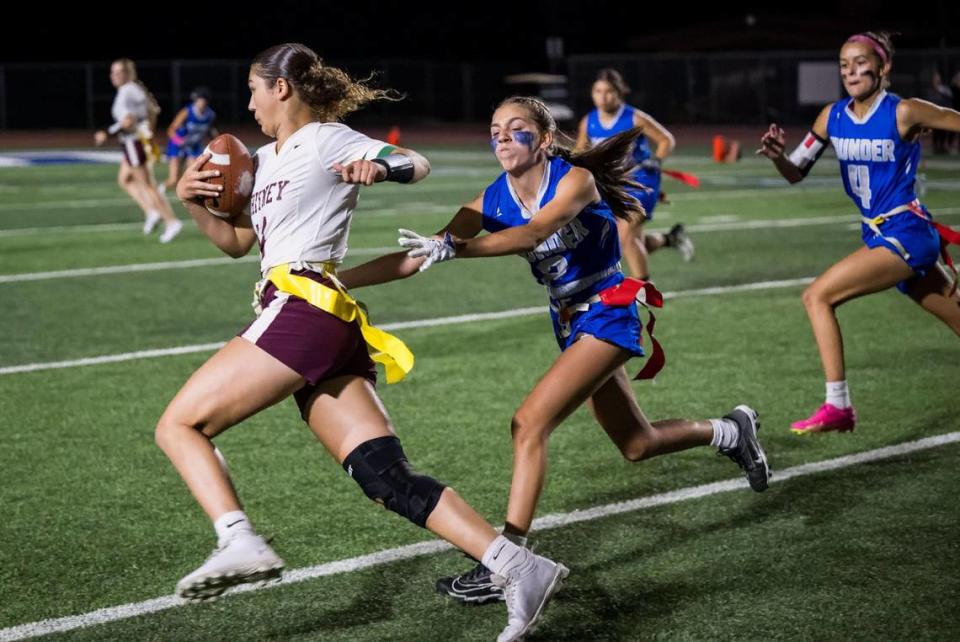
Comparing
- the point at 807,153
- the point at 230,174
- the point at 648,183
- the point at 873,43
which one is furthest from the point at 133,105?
the point at 230,174

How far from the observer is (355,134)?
14.6 feet

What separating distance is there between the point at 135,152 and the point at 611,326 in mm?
12499

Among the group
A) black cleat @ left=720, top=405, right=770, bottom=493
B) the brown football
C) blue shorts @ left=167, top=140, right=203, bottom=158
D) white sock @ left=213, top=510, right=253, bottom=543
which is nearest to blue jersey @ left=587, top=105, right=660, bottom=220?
black cleat @ left=720, top=405, right=770, bottom=493

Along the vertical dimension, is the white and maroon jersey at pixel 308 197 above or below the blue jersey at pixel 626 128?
above

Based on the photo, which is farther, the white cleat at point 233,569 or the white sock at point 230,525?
the white sock at point 230,525

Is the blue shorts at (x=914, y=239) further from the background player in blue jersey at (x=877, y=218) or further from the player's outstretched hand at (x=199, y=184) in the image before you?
the player's outstretched hand at (x=199, y=184)

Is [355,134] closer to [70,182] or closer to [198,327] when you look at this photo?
[198,327]

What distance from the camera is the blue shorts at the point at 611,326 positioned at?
482 cm

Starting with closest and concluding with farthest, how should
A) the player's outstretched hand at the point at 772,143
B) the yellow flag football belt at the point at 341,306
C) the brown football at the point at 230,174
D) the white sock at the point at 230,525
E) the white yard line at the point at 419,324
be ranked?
the white sock at the point at 230,525 → the yellow flag football belt at the point at 341,306 → the brown football at the point at 230,174 → the player's outstretched hand at the point at 772,143 → the white yard line at the point at 419,324

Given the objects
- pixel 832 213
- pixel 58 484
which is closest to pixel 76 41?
pixel 832 213

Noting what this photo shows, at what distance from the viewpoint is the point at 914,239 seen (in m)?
6.82

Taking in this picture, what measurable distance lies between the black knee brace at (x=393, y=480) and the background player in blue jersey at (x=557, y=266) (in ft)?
1.72

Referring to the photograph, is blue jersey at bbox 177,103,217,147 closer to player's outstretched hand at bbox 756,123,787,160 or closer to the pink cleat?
player's outstretched hand at bbox 756,123,787,160

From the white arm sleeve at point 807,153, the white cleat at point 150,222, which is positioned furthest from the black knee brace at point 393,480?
the white cleat at point 150,222
